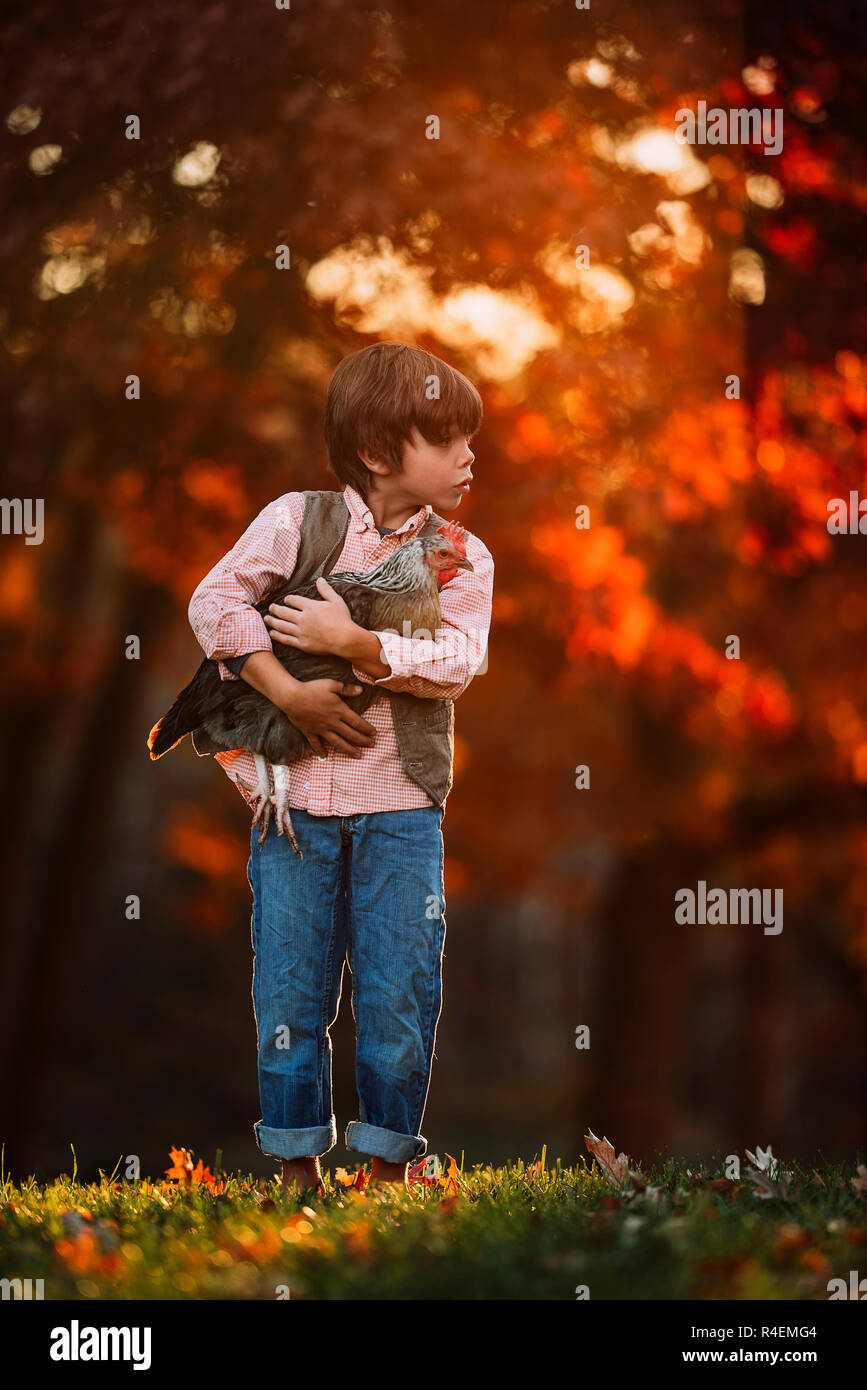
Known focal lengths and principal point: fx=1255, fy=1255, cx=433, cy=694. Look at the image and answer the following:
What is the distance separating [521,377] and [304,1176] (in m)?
3.60

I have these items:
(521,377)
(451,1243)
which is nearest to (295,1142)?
(451,1243)

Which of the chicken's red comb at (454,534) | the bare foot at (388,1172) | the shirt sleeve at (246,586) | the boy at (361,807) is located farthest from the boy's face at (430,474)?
the bare foot at (388,1172)

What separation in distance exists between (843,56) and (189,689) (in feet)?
12.1

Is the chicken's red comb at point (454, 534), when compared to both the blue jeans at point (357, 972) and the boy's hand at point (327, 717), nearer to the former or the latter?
the boy's hand at point (327, 717)

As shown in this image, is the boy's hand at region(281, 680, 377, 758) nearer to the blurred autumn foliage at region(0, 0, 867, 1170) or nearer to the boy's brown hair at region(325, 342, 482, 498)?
the boy's brown hair at region(325, 342, 482, 498)

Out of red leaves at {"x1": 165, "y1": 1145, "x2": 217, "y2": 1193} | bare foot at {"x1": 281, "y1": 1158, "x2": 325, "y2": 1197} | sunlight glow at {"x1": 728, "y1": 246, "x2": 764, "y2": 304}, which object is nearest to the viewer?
bare foot at {"x1": 281, "y1": 1158, "x2": 325, "y2": 1197}

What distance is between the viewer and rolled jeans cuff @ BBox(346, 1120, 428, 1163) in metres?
3.45

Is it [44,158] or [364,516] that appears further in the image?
[44,158]

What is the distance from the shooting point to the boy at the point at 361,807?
3379 mm

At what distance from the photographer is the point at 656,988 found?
893 cm

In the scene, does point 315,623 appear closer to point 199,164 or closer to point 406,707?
point 406,707

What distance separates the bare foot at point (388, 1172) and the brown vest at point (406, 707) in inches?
40.1

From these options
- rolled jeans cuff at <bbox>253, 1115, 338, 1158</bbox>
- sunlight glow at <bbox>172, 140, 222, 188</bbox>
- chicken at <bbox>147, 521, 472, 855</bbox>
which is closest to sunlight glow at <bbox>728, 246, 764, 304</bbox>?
sunlight glow at <bbox>172, 140, 222, 188</bbox>

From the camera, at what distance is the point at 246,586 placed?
3.49m
